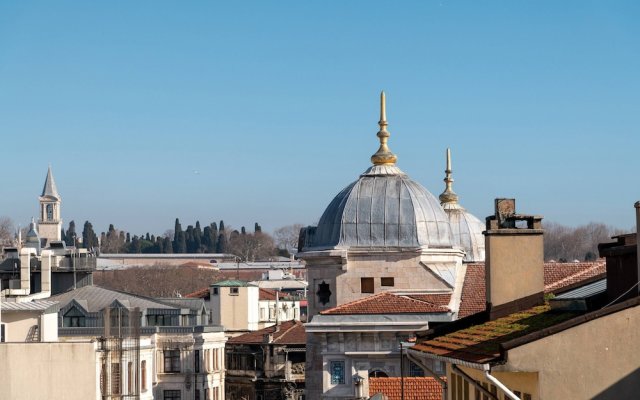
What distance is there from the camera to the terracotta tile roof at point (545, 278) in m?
47.2

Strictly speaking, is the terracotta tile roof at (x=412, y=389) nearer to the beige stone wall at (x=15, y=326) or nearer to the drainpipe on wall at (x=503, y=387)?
the drainpipe on wall at (x=503, y=387)

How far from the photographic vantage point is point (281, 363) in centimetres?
10088

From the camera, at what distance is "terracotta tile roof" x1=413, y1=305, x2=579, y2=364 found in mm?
16453

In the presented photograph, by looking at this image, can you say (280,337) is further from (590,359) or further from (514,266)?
(590,359)

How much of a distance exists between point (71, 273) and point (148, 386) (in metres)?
26.7

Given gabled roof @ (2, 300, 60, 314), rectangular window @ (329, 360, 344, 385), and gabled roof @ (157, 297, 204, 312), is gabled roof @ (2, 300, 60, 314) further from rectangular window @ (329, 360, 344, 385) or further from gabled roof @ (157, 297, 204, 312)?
gabled roof @ (157, 297, 204, 312)

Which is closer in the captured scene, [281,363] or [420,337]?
[420,337]

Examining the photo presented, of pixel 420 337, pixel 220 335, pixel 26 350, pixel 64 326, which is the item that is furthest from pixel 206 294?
pixel 420 337

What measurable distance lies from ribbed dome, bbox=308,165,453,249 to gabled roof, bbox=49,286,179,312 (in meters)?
26.7

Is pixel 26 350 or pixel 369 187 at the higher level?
pixel 369 187

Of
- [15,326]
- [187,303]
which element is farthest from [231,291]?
[15,326]

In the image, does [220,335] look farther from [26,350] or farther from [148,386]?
[26,350]

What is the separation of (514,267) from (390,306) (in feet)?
90.7

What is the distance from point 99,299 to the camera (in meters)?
80.8
